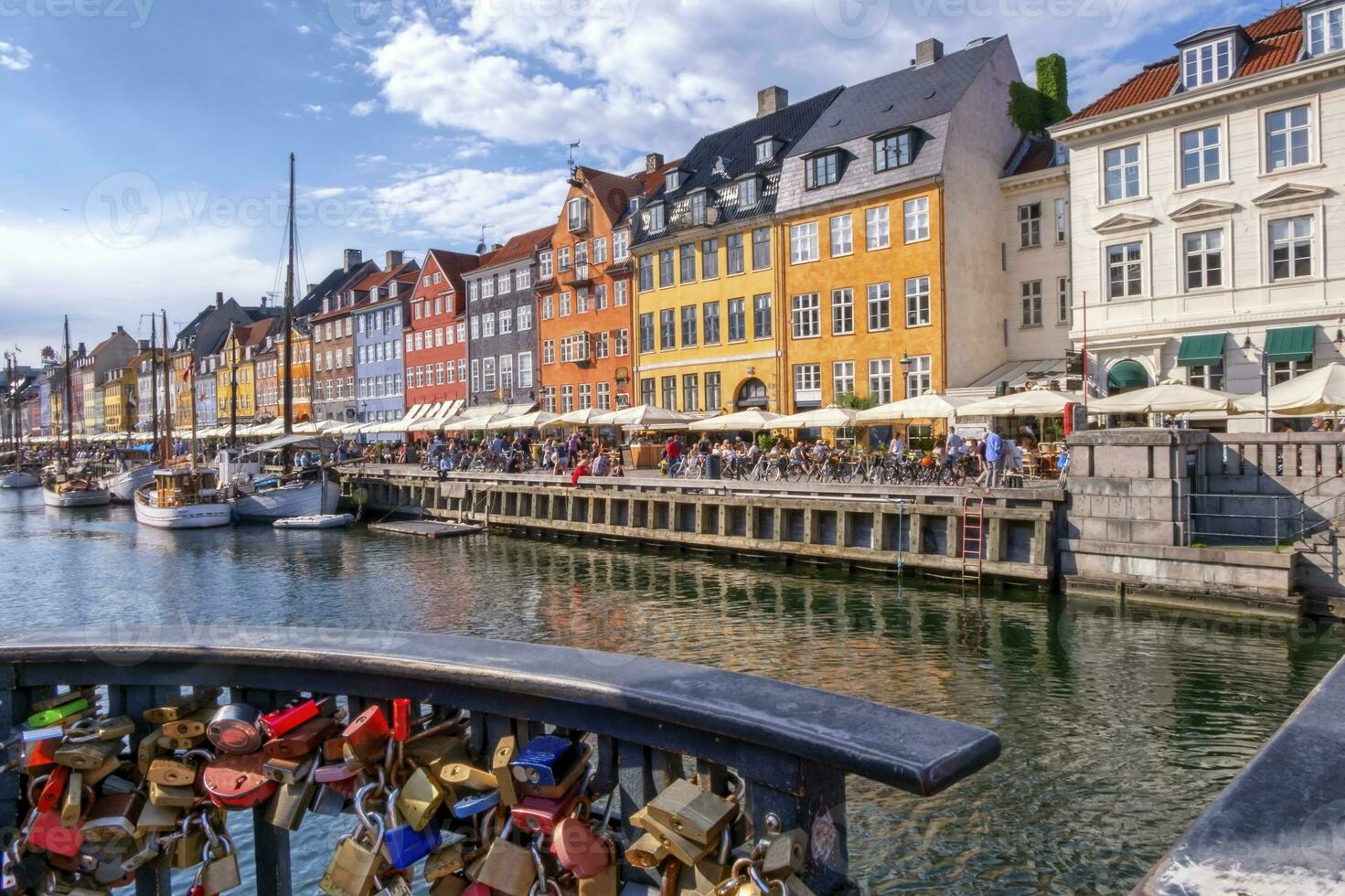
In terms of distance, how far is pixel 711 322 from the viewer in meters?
46.5

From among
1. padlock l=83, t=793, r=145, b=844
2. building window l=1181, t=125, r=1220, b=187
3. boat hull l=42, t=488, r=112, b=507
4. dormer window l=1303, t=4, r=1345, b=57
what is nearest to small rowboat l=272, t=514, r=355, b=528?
boat hull l=42, t=488, r=112, b=507

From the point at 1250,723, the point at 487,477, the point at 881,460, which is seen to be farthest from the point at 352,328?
the point at 1250,723

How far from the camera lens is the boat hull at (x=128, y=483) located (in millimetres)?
54188

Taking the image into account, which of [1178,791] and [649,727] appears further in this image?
[1178,791]

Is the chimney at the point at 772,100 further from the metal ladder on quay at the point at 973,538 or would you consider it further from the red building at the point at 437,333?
the metal ladder on quay at the point at 973,538

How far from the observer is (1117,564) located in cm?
1975

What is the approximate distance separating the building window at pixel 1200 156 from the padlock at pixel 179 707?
32492 mm

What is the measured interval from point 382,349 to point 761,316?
40.1m

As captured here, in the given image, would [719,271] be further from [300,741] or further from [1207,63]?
[300,741]

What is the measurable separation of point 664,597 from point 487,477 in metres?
18.6

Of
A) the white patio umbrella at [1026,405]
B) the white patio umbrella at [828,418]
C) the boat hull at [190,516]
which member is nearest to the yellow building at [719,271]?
the white patio umbrella at [828,418]

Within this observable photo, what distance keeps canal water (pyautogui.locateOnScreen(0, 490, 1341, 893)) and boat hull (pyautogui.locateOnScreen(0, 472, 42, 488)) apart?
4962cm

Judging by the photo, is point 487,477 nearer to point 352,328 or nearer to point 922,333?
point 922,333

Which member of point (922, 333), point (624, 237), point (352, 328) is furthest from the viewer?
point (352, 328)
